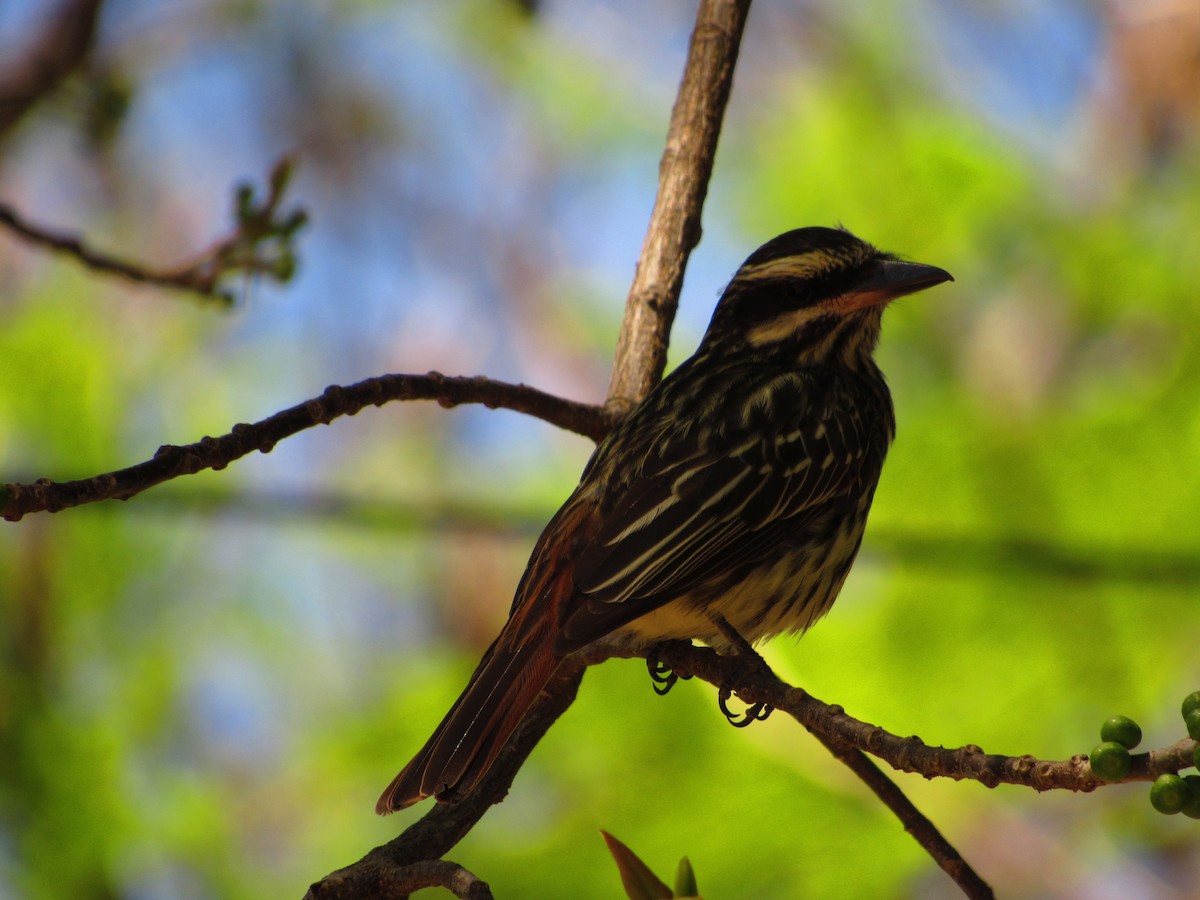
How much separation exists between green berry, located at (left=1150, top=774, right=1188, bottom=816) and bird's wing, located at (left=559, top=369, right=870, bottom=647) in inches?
59.7

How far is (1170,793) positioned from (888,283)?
7.45ft

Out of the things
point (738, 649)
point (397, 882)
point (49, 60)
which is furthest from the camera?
point (49, 60)

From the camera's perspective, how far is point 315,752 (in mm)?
5578

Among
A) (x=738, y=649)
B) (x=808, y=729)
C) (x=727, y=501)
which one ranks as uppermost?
(x=727, y=501)

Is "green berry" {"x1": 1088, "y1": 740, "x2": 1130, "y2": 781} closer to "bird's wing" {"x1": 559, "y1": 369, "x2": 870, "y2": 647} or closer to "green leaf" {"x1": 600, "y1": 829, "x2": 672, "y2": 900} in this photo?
"green leaf" {"x1": 600, "y1": 829, "x2": 672, "y2": 900}

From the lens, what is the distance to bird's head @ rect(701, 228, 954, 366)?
3906 mm

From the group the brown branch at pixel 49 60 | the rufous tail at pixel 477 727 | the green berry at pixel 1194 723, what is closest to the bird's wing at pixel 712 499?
the rufous tail at pixel 477 727

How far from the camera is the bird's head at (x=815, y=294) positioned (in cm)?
391

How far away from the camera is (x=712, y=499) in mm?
3498

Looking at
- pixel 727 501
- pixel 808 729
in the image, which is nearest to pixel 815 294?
pixel 727 501

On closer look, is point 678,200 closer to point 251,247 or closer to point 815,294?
point 815,294

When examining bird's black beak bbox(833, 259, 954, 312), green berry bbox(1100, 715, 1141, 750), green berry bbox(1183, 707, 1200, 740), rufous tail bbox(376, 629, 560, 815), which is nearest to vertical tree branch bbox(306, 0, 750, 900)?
bird's black beak bbox(833, 259, 954, 312)

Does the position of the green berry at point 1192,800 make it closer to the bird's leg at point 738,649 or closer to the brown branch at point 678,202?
the bird's leg at point 738,649

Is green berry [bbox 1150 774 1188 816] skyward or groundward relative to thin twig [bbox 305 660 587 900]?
groundward
